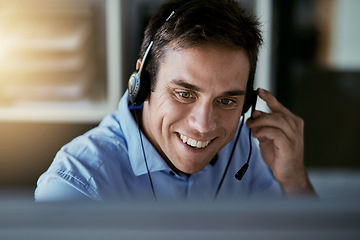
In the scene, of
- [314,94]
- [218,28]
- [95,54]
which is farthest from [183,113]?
[314,94]

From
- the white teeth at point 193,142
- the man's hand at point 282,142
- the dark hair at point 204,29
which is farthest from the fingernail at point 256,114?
the white teeth at point 193,142

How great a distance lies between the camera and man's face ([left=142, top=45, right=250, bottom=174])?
2.95 feet

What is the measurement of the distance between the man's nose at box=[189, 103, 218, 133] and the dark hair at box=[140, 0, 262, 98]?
0.14 metres

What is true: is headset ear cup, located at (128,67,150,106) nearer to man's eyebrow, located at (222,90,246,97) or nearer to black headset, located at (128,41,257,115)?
black headset, located at (128,41,257,115)

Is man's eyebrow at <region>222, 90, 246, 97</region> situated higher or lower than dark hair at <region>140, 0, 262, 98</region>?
lower

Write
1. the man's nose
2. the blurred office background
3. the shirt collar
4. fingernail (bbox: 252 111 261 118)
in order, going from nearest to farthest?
the man's nose → the shirt collar → fingernail (bbox: 252 111 261 118) → the blurred office background

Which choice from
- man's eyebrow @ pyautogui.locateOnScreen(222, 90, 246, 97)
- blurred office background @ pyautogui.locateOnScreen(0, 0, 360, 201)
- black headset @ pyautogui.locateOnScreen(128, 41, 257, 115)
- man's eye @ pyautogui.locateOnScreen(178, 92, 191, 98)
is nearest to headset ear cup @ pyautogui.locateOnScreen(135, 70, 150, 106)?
black headset @ pyautogui.locateOnScreen(128, 41, 257, 115)

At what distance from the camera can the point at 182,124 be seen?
0.95m

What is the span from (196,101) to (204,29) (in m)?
0.16

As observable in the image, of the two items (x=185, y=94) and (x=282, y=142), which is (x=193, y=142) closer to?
(x=185, y=94)

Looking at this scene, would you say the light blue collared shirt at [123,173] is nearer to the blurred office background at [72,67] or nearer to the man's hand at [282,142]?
the man's hand at [282,142]

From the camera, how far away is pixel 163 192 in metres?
1.04

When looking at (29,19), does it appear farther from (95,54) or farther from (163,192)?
(163,192)

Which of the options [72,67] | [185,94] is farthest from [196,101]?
[72,67]
